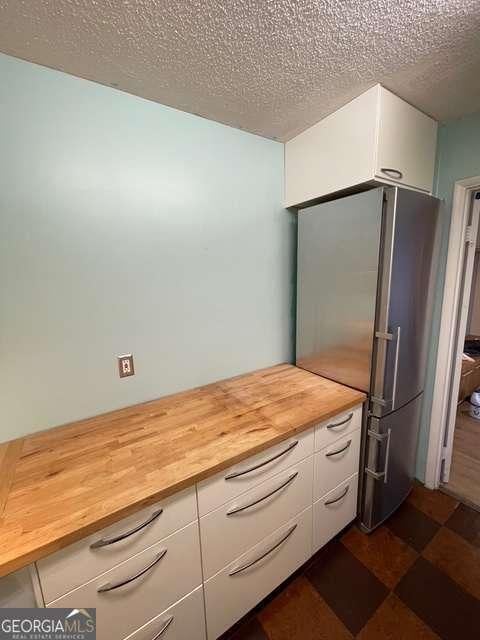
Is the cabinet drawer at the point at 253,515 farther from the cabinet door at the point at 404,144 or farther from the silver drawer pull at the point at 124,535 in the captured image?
the cabinet door at the point at 404,144

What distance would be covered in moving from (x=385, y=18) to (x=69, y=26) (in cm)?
102

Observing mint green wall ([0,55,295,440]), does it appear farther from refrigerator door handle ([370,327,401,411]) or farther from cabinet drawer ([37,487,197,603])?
refrigerator door handle ([370,327,401,411])

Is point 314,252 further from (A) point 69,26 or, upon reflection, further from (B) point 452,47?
(A) point 69,26

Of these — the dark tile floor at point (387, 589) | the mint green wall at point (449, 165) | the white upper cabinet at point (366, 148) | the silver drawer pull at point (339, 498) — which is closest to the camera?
the dark tile floor at point (387, 589)

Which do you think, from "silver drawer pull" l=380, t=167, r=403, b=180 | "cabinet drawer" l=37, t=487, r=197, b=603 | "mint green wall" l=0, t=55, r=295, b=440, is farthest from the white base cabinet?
"silver drawer pull" l=380, t=167, r=403, b=180

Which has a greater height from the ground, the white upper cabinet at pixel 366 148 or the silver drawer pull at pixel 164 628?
the white upper cabinet at pixel 366 148

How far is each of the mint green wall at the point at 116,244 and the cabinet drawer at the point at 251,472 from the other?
1.98ft

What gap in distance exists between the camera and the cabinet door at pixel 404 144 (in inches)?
45.9

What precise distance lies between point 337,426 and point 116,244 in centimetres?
135

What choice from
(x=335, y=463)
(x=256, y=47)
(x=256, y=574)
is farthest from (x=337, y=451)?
(x=256, y=47)

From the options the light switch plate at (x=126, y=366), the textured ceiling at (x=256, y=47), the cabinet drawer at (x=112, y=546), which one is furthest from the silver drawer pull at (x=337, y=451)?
the textured ceiling at (x=256, y=47)

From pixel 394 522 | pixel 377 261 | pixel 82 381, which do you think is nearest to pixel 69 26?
pixel 82 381

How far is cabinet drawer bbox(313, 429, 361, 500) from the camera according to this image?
47.1 inches

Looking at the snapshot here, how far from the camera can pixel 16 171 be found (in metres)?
0.95
